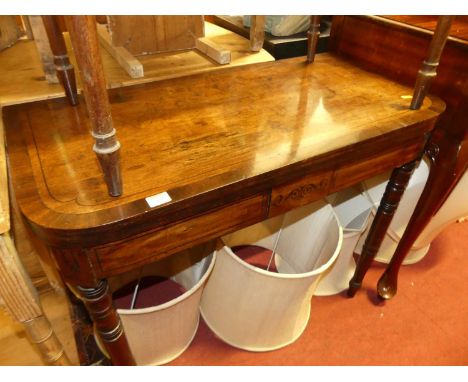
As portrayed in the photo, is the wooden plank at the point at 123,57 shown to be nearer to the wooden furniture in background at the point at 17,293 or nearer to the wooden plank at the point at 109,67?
the wooden plank at the point at 109,67

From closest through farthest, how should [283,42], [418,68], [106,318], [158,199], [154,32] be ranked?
[158,199] → [106,318] → [418,68] → [154,32] → [283,42]

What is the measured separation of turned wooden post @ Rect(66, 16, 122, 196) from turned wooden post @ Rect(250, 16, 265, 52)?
87 centimetres

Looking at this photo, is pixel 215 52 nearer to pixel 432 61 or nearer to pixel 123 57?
pixel 123 57

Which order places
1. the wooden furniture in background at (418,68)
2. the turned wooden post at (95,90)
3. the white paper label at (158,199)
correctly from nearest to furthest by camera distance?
the turned wooden post at (95,90) → the white paper label at (158,199) → the wooden furniture in background at (418,68)

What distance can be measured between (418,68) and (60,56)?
0.87 metres

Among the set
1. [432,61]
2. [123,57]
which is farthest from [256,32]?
[432,61]

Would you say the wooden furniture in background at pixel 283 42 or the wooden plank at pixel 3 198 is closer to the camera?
the wooden plank at pixel 3 198

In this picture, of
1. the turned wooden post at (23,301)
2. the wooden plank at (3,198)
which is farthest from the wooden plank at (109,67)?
the turned wooden post at (23,301)

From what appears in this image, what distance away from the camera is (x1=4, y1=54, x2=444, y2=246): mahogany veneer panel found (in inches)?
22.0

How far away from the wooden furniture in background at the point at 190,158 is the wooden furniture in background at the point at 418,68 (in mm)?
62

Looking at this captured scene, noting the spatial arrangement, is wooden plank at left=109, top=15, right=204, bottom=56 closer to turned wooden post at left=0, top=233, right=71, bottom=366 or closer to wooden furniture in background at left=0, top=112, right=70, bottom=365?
wooden furniture in background at left=0, top=112, right=70, bottom=365

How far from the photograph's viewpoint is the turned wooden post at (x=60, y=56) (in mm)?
743

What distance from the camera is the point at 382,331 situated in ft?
4.13

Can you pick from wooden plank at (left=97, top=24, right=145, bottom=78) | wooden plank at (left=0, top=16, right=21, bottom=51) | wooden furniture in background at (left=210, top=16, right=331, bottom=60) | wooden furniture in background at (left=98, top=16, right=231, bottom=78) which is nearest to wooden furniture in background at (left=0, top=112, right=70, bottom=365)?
wooden plank at (left=97, top=24, right=145, bottom=78)
